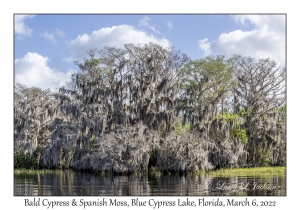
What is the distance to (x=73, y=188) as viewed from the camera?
18.6m

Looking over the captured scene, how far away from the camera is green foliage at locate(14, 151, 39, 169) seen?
1227 inches

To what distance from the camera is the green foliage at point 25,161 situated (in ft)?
102

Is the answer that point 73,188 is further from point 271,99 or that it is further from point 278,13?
point 271,99

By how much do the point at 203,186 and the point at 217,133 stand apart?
12.1 metres

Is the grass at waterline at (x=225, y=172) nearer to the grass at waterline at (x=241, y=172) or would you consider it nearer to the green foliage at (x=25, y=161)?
the grass at waterline at (x=241, y=172)

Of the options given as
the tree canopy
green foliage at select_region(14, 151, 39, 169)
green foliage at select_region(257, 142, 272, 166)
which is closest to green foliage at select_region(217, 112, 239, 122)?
the tree canopy

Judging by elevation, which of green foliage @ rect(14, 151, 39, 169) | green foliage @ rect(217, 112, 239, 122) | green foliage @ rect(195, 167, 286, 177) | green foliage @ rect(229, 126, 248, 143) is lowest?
green foliage @ rect(195, 167, 286, 177)

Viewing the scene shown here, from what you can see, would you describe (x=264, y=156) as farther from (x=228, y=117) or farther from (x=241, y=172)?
(x=241, y=172)

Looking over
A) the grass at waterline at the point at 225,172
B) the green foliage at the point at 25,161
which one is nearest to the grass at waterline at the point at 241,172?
the grass at waterline at the point at 225,172

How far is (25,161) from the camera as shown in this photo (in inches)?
1237

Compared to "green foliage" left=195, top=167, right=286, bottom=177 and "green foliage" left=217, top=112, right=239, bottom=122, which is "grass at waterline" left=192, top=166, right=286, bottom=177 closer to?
"green foliage" left=195, top=167, right=286, bottom=177

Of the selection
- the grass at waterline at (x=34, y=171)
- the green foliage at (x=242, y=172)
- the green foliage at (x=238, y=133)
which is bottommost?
the grass at waterline at (x=34, y=171)

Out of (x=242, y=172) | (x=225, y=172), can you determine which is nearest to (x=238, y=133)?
(x=242, y=172)
